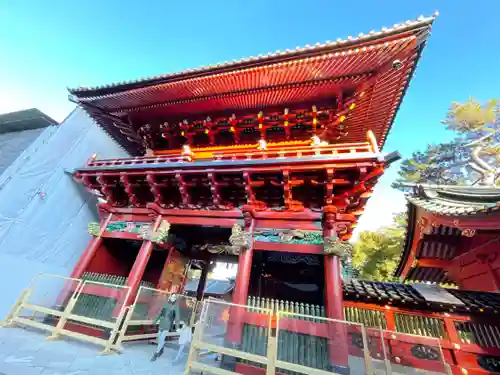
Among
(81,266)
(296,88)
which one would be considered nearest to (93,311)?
(81,266)

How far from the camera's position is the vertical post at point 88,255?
7.39m

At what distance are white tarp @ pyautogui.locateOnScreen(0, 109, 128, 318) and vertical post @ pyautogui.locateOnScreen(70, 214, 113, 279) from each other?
315cm

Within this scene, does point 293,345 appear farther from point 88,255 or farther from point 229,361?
point 88,255

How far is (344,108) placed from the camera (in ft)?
22.7

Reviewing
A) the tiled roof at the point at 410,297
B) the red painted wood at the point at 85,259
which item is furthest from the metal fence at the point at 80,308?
the tiled roof at the point at 410,297

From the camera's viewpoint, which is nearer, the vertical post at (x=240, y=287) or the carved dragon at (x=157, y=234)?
the vertical post at (x=240, y=287)

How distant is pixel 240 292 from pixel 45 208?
31.6ft

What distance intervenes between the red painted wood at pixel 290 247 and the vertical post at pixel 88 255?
19.7ft

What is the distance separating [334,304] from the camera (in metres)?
5.09

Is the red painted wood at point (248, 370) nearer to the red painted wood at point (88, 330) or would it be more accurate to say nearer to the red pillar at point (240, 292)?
the red pillar at point (240, 292)

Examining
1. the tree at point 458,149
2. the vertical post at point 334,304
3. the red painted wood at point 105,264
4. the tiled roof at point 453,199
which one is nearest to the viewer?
the vertical post at point 334,304

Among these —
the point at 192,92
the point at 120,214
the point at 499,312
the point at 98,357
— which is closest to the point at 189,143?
the point at 192,92

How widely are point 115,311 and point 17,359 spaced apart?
211 centimetres

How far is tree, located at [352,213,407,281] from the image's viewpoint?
15852 mm
